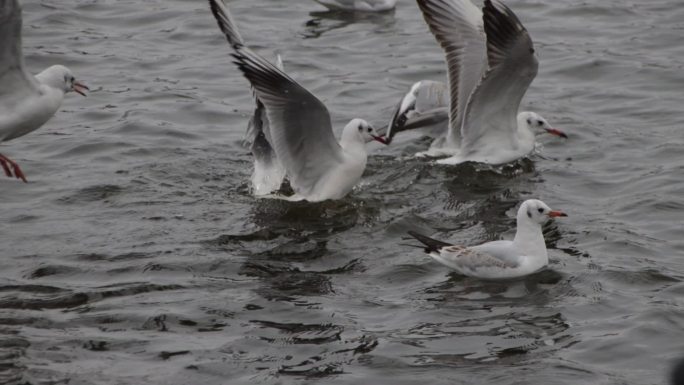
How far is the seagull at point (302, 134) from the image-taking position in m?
9.37

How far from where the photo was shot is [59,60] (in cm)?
1438

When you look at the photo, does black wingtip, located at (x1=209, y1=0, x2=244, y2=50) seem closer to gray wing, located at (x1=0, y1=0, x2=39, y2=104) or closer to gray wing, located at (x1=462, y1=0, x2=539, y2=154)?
gray wing, located at (x1=0, y1=0, x2=39, y2=104)

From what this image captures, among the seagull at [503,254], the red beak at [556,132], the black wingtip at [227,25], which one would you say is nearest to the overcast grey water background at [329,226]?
the seagull at [503,254]

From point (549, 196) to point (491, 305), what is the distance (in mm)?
2649

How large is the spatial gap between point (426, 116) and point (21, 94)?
4.02 metres

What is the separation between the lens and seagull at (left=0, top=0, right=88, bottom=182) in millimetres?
9133

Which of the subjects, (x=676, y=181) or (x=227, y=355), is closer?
(x=227, y=355)

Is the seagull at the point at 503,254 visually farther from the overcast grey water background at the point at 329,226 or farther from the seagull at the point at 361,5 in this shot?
the seagull at the point at 361,5

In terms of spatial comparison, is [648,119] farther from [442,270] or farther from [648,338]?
[648,338]

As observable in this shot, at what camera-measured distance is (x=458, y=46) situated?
1141 cm

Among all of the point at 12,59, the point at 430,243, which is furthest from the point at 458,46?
the point at 12,59

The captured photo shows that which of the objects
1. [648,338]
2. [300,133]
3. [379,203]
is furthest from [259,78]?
[648,338]

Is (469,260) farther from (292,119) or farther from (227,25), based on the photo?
(227,25)

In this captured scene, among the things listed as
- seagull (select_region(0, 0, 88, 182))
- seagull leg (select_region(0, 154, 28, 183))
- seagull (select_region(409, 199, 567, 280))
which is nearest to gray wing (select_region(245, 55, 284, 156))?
seagull (select_region(0, 0, 88, 182))
